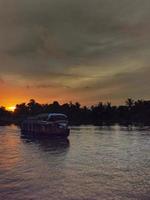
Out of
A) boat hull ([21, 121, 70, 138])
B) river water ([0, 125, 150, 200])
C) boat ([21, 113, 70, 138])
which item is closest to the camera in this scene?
river water ([0, 125, 150, 200])

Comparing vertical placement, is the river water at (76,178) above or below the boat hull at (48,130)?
below

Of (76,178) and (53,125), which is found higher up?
(53,125)

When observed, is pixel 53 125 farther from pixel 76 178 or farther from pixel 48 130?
pixel 76 178

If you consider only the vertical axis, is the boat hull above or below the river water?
above

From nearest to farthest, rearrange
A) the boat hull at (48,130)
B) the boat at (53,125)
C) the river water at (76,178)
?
the river water at (76,178), the boat hull at (48,130), the boat at (53,125)

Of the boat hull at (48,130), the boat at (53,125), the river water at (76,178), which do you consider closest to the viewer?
the river water at (76,178)

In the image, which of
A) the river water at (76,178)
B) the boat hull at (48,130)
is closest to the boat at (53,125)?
the boat hull at (48,130)

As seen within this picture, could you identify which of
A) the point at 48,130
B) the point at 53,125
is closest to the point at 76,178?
the point at 53,125

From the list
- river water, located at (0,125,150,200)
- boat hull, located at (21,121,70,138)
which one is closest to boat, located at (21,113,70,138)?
boat hull, located at (21,121,70,138)

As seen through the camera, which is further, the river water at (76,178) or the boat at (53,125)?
the boat at (53,125)

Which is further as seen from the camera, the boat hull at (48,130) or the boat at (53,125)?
the boat at (53,125)

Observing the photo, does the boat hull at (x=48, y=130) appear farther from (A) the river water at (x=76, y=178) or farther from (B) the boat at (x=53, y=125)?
(A) the river water at (x=76, y=178)

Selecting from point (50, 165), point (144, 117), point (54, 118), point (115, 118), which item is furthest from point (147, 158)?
point (115, 118)

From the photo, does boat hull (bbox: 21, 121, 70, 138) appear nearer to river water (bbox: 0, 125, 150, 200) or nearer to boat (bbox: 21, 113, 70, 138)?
boat (bbox: 21, 113, 70, 138)
